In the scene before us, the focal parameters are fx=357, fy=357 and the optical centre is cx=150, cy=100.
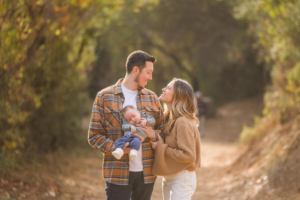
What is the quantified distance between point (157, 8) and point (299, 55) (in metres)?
16.3

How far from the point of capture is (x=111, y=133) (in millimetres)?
3488

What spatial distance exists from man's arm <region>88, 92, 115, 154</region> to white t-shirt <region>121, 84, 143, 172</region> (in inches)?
10.3

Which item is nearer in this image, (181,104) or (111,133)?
(111,133)

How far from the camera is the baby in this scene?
10.7 ft

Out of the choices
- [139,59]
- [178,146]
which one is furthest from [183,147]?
[139,59]

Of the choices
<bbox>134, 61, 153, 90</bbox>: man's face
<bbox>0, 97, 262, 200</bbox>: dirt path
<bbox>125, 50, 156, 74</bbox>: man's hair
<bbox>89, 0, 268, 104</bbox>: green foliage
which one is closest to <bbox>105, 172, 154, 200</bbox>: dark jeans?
<bbox>134, 61, 153, 90</bbox>: man's face

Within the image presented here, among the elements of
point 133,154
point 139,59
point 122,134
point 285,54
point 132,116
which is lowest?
point 133,154

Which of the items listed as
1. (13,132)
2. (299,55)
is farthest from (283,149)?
(13,132)

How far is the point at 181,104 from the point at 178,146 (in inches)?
18.0

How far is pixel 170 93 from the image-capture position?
3.83 meters

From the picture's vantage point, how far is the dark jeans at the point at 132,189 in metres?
3.46

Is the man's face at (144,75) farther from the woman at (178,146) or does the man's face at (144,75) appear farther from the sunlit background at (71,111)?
the sunlit background at (71,111)

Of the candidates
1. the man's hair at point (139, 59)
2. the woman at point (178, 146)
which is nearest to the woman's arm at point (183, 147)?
the woman at point (178, 146)

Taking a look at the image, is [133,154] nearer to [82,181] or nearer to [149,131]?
[149,131]
